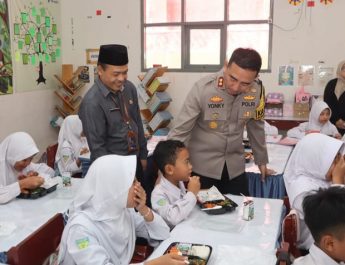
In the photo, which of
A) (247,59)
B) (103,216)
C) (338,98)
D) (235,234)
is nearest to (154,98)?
(338,98)

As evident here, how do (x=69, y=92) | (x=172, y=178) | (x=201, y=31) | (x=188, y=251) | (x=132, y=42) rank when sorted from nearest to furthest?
(x=188, y=251) < (x=172, y=178) < (x=201, y=31) < (x=132, y=42) < (x=69, y=92)

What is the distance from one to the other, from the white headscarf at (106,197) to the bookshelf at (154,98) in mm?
4014

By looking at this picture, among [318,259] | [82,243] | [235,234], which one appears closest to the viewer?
[318,259]

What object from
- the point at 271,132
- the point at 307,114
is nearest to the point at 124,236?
the point at 271,132

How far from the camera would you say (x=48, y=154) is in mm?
3900

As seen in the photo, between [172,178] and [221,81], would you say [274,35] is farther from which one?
[172,178]

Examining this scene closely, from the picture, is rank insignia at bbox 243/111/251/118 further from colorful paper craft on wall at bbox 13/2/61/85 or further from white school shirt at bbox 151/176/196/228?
colorful paper craft on wall at bbox 13/2/61/85

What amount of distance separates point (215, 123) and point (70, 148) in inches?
74.3

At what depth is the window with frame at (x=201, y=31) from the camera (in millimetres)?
5819

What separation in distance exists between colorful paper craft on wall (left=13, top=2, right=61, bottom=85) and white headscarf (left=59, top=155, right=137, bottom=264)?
4.26m

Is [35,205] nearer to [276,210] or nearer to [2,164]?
[2,164]

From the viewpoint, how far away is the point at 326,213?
4.98 ft

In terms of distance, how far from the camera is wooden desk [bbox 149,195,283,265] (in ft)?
5.73

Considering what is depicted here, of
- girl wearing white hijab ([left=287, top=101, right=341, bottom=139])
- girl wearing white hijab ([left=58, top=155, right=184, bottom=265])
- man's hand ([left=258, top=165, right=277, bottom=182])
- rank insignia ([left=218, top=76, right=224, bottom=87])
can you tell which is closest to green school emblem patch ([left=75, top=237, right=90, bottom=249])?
girl wearing white hijab ([left=58, top=155, right=184, bottom=265])
